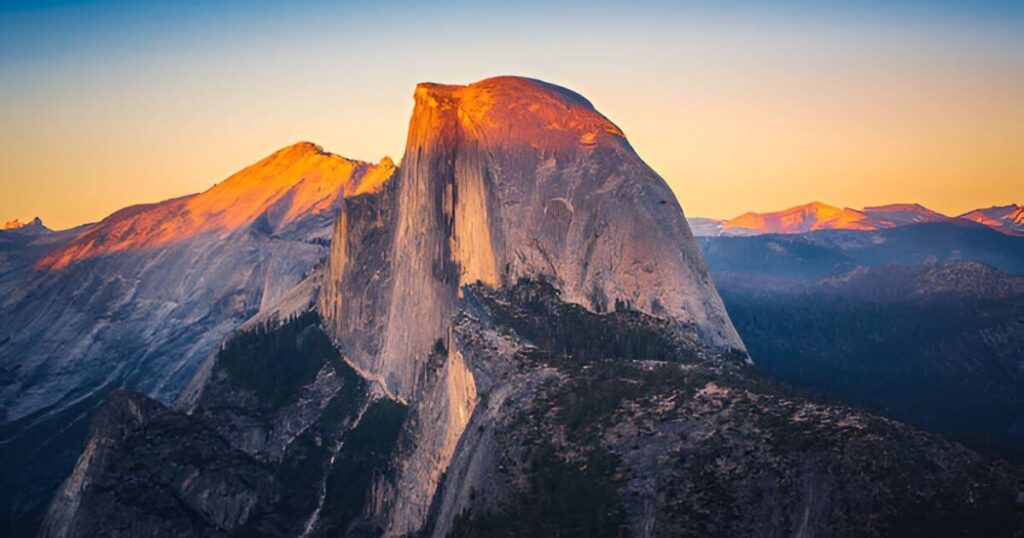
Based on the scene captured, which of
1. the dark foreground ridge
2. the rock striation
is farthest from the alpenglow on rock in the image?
the dark foreground ridge

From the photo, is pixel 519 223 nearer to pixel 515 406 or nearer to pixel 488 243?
pixel 488 243

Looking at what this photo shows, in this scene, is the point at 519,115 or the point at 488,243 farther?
the point at 519,115

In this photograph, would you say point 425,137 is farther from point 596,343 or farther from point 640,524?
point 640,524

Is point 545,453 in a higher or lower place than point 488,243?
lower

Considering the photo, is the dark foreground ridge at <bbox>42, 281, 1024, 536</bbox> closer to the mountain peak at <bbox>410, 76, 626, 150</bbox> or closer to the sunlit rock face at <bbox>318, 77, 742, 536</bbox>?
the sunlit rock face at <bbox>318, 77, 742, 536</bbox>

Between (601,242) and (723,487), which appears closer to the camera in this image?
(723,487)

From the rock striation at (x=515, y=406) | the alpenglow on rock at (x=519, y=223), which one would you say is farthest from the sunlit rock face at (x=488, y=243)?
the rock striation at (x=515, y=406)

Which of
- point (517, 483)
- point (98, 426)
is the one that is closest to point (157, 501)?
point (98, 426)

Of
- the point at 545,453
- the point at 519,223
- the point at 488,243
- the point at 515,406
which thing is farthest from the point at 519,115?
the point at 545,453

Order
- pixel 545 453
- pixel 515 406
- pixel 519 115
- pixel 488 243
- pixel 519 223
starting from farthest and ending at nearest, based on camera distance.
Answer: pixel 519 115, pixel 488 243, pixel 519 223, pixel 515 406, pixel 545 453
